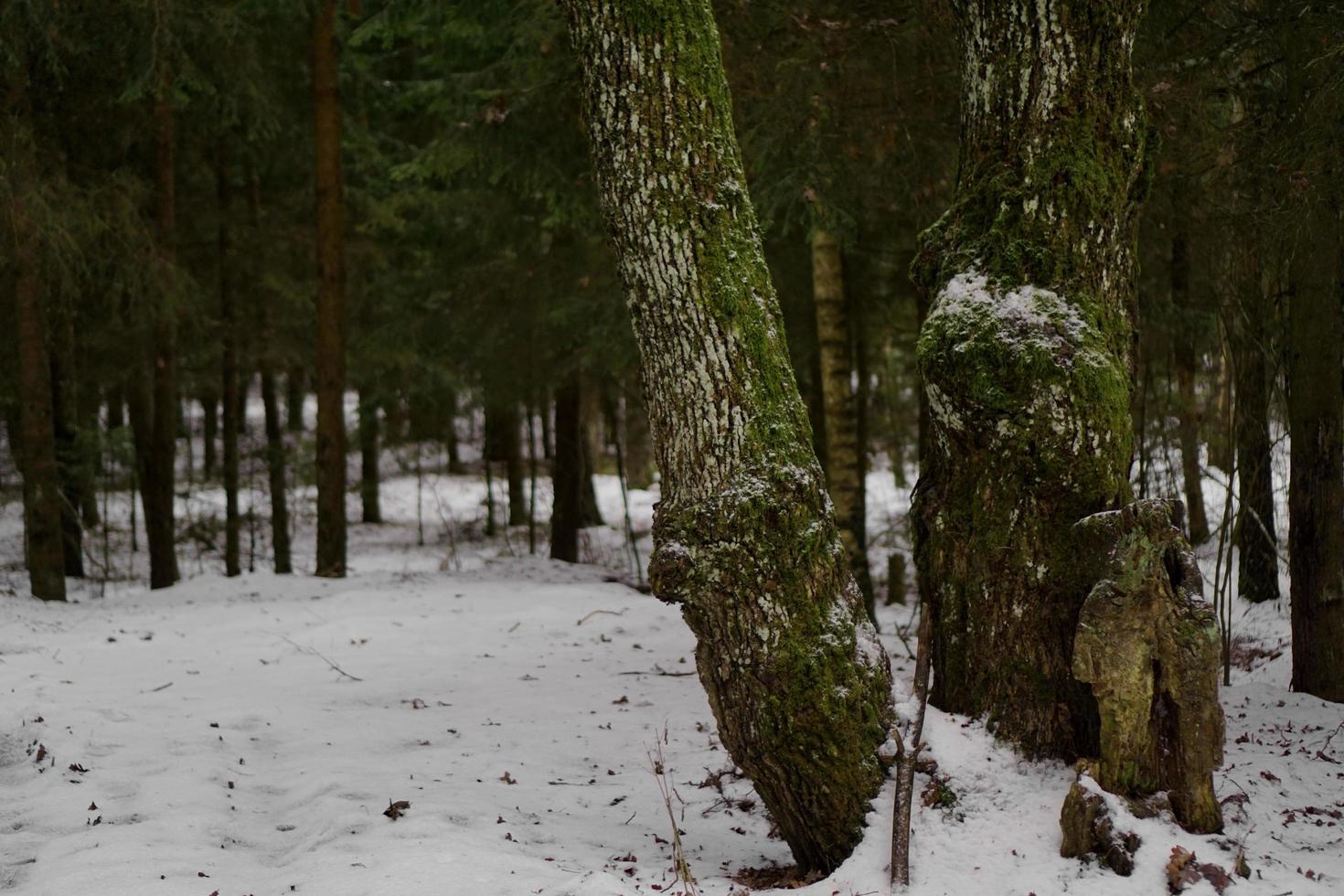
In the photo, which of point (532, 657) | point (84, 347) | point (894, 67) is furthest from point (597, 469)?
point (894, 67)

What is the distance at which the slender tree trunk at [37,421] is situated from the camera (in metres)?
10.2

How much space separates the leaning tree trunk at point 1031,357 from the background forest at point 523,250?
34 centimetres

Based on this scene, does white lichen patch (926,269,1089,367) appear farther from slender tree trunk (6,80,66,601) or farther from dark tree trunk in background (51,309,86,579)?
dark tree trunk in background (51,309,86,579)

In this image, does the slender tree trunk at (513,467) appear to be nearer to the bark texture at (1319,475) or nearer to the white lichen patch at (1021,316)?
the bark texture at (1319,475)

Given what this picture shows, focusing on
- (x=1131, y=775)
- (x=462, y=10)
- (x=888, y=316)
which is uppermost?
(x=462, y=10)

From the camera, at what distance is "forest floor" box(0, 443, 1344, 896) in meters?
3.46

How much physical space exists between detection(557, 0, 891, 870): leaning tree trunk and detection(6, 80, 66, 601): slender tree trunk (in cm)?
898

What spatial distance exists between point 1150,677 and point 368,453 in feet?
62.2

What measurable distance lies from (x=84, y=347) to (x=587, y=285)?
8.37 metres

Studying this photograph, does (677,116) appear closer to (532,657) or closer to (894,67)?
(894,67)

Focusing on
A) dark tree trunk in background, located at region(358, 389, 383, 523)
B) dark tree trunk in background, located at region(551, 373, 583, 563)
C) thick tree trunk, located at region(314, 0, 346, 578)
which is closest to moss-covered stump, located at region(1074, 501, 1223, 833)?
thick tree trunk, located at region(314, 0, 346, 578)

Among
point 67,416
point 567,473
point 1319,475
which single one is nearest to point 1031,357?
point 1319,475

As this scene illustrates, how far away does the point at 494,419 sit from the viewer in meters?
17.6

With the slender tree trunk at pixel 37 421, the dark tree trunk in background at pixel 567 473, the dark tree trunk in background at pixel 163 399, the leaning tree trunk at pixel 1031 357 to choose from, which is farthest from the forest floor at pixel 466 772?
the dark tree trunk in background at pixel 567 473
